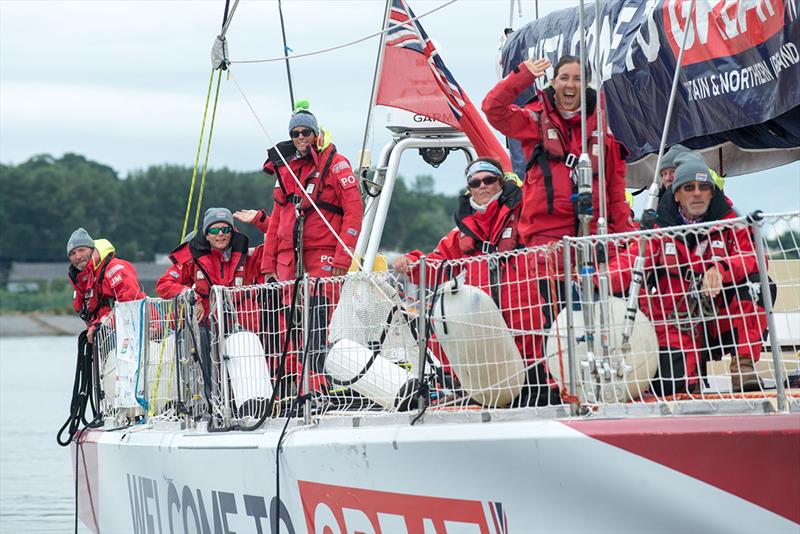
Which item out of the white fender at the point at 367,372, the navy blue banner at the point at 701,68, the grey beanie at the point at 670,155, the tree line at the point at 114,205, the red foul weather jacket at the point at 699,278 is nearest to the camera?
the red foul weather jacket at the point at 699,278

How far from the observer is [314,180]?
840 cm

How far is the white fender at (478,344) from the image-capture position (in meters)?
5.53

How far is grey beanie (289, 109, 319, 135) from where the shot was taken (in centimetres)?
Result: 828

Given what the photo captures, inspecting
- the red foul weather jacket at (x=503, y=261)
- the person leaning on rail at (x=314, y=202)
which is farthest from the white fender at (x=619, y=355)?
Answer: the person leaning on rail at (x=314, y=202)

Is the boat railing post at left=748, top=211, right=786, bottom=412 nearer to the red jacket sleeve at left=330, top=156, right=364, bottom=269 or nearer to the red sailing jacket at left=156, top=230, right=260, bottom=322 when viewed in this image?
the red jacket sleeve at left=330, top=156, right=364, bottom=269

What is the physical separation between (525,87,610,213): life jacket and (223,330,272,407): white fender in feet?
6.26

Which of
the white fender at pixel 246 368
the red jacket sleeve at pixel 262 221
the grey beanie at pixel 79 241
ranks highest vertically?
the grey beanie at pixel 79 241

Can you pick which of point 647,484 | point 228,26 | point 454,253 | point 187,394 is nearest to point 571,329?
point 647,484

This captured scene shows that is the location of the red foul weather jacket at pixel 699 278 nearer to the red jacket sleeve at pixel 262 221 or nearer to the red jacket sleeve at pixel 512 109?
the red jacket sleeve at pixel 512 109

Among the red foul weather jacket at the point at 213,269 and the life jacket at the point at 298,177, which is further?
the red foul weather jacket at the point at 213,269

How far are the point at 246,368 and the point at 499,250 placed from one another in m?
1.55

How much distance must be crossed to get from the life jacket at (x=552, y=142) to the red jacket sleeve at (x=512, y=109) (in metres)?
0.05

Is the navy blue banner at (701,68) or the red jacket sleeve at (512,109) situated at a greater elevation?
the navy blue banner at (701,68)

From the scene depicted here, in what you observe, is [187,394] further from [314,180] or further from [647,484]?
[647,484]
